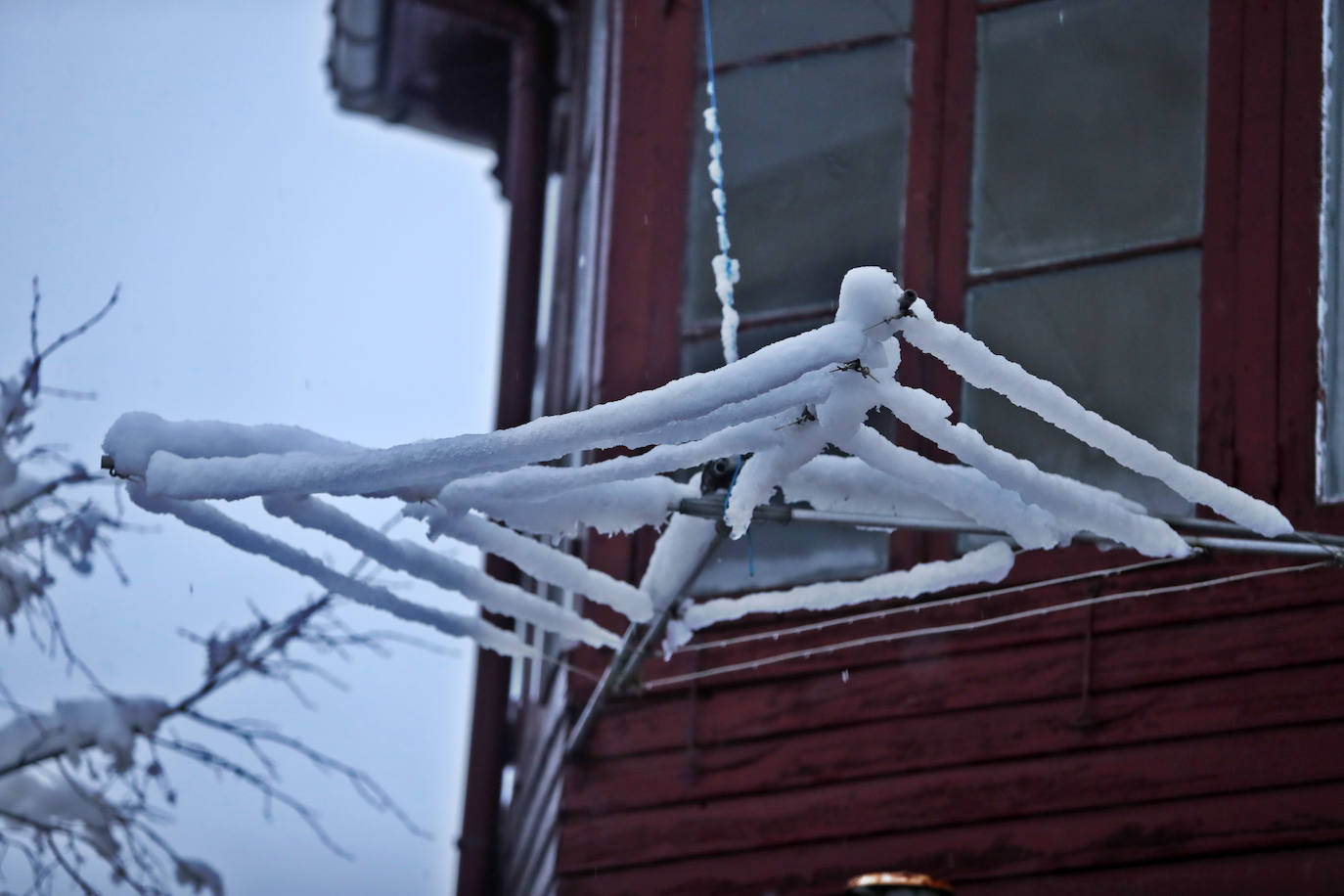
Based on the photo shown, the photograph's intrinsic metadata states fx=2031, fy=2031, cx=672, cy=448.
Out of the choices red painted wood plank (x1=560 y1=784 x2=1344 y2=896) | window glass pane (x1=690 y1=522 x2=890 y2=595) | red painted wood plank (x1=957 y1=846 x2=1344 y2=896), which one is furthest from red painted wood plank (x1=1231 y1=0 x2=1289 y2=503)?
window glass pane (x1=690 y1=522 x2=890 y2=595)

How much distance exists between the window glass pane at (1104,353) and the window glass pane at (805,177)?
463 mm

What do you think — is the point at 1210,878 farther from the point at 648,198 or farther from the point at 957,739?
the point at 648,198

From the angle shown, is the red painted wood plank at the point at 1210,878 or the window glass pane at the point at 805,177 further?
the window glass pane at the point at 805,177

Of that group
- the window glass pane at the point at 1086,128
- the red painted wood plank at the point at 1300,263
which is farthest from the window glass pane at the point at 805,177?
the red painted wood plank at the point at 1300,263

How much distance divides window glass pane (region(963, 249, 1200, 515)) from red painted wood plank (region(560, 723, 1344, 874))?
0.67 meters

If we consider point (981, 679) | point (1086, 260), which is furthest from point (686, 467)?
point (1086, 260)

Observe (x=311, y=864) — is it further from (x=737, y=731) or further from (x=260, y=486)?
(x=260, y=486)

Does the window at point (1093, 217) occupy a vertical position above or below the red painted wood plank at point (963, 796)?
above

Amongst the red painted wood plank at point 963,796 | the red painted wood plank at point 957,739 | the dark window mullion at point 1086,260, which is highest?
the dark window mullion at point 1086,260

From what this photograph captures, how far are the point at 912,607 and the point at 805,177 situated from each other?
1580 millimetres

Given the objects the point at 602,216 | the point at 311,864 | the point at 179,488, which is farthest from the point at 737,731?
the point at 311,864

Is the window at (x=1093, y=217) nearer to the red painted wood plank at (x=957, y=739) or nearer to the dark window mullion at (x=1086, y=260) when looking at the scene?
the dark window mullion at (x=1086, y=260)

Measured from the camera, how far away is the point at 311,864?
646 inches

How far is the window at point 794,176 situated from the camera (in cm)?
594
